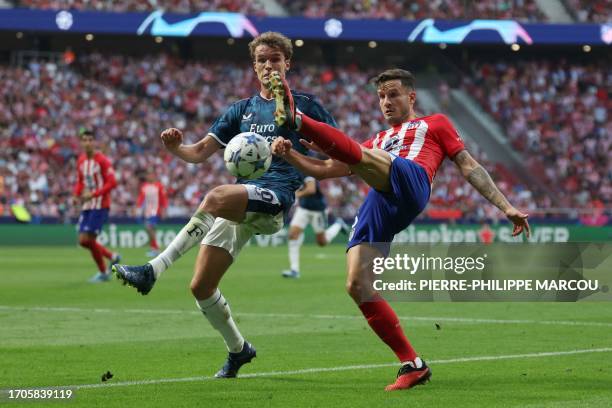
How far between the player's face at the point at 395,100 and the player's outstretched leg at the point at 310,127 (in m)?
1.23

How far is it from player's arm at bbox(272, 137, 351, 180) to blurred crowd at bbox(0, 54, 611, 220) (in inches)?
1154

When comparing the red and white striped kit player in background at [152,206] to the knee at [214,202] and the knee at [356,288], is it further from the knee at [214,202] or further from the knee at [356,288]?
the knee at [356,288]

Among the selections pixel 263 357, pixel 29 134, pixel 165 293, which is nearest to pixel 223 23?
pixel 29 134

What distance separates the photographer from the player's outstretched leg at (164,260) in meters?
7.93

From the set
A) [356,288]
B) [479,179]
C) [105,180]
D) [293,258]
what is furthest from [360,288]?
[293,258]

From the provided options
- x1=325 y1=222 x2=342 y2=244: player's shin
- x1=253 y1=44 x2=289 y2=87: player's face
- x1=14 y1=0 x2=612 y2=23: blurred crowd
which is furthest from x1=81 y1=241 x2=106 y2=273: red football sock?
x1=14 y1=0 x2=612 y2=23: blurred crowd

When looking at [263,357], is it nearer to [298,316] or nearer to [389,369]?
[389,369]

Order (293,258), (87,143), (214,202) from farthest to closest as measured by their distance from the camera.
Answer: (293,258)
(87,143)
(214,202)

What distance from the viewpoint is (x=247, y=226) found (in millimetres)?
8758

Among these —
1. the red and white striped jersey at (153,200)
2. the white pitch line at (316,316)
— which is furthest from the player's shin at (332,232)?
the white pitch line at (316,316)

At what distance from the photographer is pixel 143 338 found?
469 inches

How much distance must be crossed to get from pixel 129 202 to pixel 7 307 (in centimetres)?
2224

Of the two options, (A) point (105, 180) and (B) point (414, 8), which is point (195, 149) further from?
(B) point (414, 8)

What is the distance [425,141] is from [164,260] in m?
2.18
